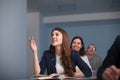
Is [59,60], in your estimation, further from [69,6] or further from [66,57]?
[69,6]

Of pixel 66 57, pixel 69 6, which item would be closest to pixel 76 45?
pixel 66 57

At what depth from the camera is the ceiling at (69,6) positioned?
7.36 feet

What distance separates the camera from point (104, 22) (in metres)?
2.19

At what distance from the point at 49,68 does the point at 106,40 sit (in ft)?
3.26

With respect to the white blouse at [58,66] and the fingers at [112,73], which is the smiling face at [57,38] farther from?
the fingers at [112,73]

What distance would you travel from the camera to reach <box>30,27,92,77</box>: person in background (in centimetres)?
127

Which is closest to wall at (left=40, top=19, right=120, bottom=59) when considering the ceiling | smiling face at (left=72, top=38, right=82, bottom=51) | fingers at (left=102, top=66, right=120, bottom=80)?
the ceiling

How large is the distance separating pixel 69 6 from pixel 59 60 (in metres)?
1.25

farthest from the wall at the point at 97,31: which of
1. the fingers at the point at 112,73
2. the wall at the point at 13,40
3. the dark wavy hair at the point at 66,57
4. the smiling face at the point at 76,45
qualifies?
the fingers at the point at 112,73

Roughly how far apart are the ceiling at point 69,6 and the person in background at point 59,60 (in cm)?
90

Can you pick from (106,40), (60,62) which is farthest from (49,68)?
(106,40)

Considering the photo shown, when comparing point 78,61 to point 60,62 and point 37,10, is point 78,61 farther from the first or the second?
point 37,10

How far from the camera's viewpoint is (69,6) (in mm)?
2430

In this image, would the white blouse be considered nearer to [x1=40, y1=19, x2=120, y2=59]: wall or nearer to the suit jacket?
the suit jacket
